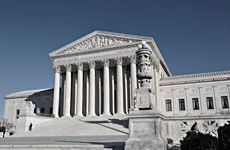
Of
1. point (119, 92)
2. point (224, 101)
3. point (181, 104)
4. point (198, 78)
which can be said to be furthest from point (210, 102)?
point (119, 92)

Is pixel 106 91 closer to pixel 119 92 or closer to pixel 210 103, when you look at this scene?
pixel 119 92

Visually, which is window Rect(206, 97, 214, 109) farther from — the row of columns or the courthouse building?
the row of columns

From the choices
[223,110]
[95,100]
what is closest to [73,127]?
[95,100]

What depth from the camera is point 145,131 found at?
40.0 feet

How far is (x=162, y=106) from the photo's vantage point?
49.0 m

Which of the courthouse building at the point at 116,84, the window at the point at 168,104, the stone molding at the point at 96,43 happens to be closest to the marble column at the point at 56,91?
the courthouse building at the point at 116,84

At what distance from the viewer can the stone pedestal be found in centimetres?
1188

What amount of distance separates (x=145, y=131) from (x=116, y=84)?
3702 cm

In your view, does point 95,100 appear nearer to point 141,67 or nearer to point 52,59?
point 52,59

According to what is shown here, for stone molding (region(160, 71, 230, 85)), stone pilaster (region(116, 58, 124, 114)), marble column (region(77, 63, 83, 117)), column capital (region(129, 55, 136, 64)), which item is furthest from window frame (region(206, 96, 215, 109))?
marble column (region(77, 63, 83, 117))

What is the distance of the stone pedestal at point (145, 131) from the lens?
468 inches

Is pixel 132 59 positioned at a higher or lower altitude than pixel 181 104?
higher

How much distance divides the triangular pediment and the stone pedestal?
108 feet

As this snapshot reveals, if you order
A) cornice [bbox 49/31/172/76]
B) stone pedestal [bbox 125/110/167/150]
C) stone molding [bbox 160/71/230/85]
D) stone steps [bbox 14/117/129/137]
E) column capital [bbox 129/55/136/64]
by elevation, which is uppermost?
cornice [bbox 49/31/172/76]
